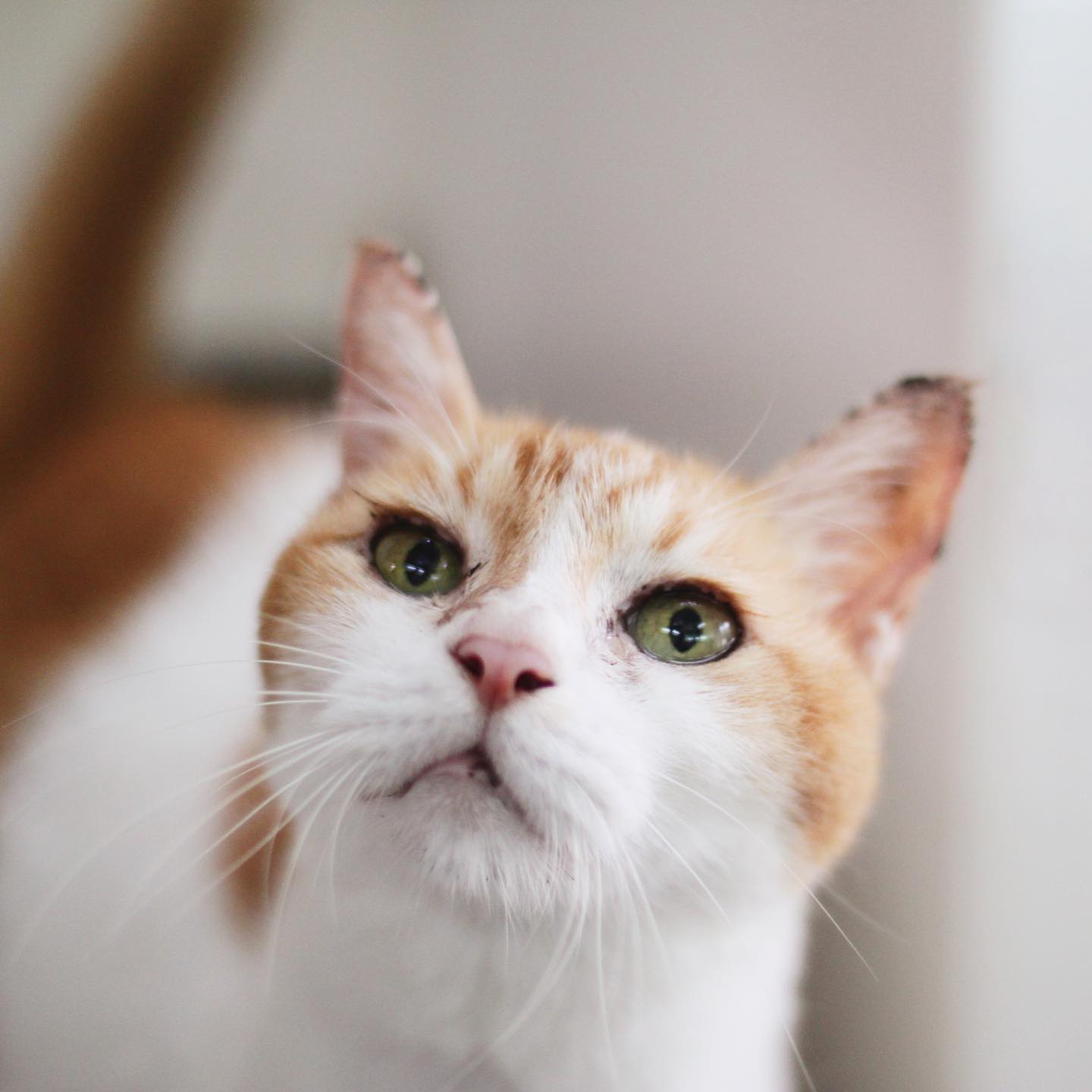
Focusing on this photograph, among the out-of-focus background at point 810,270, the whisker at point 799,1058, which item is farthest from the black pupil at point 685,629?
the whisker at point 799,1058

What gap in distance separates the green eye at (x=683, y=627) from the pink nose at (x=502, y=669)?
0.12m

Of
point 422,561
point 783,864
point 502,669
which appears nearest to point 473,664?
point 502,669

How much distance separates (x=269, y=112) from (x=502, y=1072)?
0.90 meters

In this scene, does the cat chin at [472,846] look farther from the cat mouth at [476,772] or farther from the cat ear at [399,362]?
the cat ear at [399,362]

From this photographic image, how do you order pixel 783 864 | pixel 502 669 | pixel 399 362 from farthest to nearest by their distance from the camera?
pixel 399 362 < pixel 783 864 < pixel 502 669

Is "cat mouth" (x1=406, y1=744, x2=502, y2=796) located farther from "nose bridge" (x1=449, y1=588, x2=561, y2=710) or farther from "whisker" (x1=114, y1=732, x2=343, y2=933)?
"whisker" (x1=114, y1=732, x2=343, y2=933)

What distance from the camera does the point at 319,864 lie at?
623 mm

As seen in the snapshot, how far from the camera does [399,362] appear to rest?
0.72 meters

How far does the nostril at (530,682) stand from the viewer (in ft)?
1.59

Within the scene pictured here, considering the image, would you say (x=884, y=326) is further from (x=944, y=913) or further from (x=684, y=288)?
(x=944, y=913)

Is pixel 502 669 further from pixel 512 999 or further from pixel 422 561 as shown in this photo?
pixel 512 999

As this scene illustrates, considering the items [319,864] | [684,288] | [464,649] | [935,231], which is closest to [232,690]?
[319,864]

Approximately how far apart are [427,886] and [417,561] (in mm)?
229

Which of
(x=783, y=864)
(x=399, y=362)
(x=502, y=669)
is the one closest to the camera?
(x=502, y=669)
